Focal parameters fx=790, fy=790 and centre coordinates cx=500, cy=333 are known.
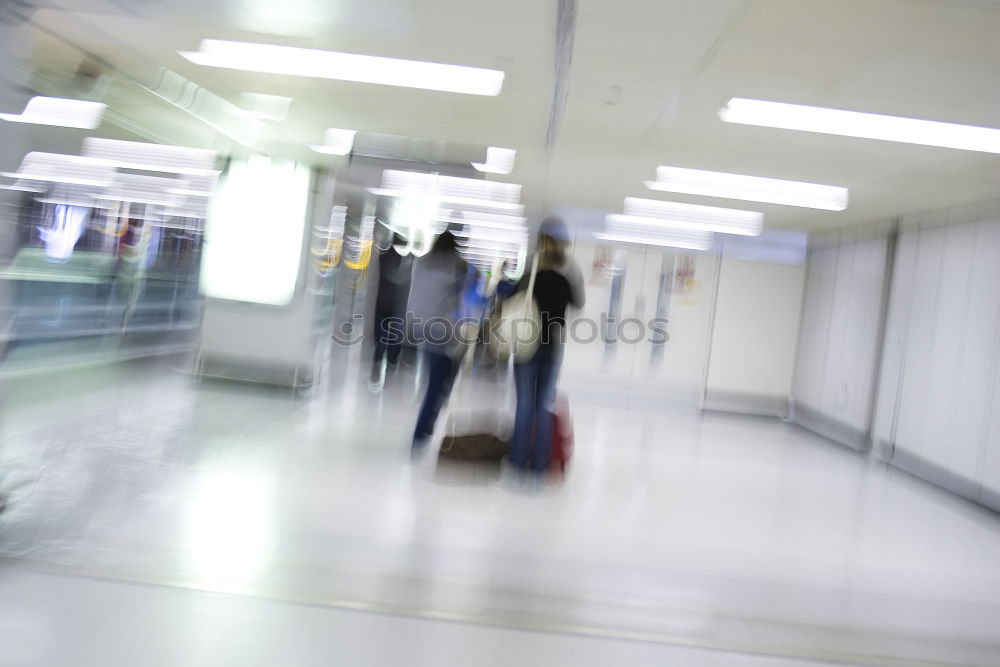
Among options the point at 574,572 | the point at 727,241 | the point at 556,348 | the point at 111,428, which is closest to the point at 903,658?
the point at 574,572

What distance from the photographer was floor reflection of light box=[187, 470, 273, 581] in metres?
3.57

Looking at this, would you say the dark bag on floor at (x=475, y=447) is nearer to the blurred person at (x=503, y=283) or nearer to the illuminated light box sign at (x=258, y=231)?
the blurred person at (x=503, y=283)

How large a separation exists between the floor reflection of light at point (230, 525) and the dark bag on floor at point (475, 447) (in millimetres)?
1293

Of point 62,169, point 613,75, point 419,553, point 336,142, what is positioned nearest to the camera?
point 419,553

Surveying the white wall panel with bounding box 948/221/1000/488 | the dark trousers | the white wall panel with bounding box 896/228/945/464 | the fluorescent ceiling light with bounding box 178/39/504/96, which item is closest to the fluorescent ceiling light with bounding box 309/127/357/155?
the fluorescent ceiling light with bounding box 178/39/504/96

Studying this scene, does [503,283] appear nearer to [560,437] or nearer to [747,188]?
[560,437]

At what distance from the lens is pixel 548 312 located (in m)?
5.48

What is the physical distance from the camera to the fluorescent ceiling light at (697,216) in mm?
7043

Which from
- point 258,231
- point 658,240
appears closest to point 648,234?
point 658,240

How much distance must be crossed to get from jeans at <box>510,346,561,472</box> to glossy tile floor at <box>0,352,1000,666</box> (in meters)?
0.23

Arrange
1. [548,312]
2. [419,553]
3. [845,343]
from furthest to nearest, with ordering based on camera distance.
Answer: [845,343] < [548,312] < [419,553]

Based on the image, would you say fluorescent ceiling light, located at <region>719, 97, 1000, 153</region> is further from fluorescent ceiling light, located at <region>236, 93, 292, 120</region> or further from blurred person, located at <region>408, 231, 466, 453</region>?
fluorescent ceiling light, located at <region>236, 93, 292, 120</region>

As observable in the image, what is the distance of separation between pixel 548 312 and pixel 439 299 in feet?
2.58

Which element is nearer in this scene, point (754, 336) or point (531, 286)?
point (531, 286)
